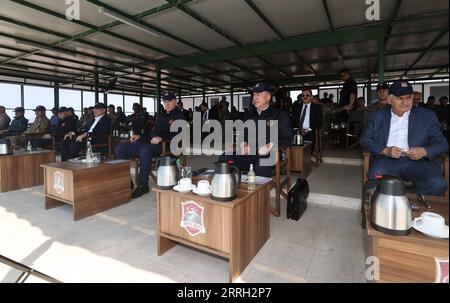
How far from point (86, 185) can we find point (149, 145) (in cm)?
89

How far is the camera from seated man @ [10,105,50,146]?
16.6 feet

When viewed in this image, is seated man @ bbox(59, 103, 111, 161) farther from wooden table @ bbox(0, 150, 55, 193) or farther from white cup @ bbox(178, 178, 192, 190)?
white cup @ bbox(178, 178, 192, 190)

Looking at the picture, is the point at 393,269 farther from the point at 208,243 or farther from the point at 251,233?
the point at 208,243

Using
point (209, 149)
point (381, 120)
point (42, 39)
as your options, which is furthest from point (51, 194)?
point (42, 39)

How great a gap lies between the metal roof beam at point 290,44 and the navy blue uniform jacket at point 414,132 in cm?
334

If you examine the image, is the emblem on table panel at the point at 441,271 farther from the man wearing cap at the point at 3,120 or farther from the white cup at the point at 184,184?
the man wearing cap at the point at 3,120

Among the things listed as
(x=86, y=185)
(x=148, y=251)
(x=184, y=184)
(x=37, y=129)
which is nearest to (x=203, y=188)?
(x=184, y=184)

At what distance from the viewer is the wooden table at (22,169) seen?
330cm

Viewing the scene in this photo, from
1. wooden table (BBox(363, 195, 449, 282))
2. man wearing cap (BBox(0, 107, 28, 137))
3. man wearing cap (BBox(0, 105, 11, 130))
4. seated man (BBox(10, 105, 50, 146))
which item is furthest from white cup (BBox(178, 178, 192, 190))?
man wearing cap (BBox(0, 105, 11, 130))

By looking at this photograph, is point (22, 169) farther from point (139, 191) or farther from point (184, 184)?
point (184, 184)

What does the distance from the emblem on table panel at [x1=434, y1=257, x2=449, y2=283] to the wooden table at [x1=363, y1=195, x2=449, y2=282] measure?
10mm

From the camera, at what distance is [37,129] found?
206 inches

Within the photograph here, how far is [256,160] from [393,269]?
1.52 meters

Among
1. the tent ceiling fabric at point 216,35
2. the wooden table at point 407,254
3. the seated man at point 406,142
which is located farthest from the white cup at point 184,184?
the tent ceiling fabric at point 216,35
